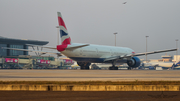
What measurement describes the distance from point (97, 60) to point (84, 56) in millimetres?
3974

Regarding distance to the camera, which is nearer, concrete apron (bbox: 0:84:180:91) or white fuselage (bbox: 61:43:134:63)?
concrete apron (bbox: 0:84:180:91)

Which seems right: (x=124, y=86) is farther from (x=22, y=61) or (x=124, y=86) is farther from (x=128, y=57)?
(x=22, y=61)

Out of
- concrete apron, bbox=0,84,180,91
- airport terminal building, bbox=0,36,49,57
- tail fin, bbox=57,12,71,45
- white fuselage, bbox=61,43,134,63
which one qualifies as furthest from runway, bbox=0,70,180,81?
airport terminal building, bbox=0,36,49,57

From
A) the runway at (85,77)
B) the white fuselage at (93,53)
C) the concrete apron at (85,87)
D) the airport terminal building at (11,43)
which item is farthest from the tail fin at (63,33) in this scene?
the airport terminal building at (11,43)

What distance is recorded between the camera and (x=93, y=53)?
44500mm

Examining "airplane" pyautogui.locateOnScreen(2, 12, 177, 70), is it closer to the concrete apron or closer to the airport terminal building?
the concrete apron

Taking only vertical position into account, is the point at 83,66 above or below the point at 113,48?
below

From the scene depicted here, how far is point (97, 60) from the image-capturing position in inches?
1816

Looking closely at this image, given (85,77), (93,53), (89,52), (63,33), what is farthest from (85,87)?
(93,53)

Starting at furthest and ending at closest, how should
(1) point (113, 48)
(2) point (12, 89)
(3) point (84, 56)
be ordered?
1. (1) point (113, 48)
2. (3) point (84, 56)
3. (2) point (12, 89)

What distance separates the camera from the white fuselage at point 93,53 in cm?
4138

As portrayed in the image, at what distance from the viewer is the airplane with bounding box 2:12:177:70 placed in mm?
40000
